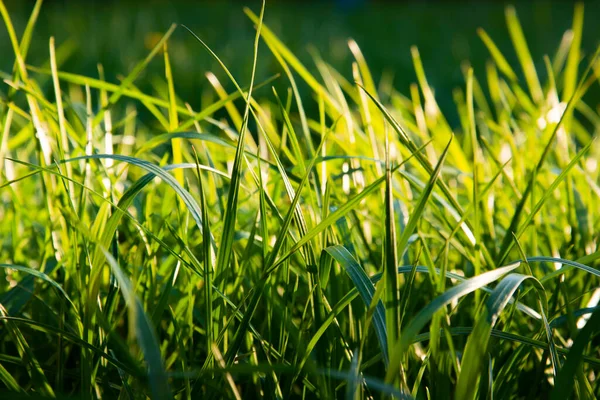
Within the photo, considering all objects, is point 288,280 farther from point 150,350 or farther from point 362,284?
point 150,350

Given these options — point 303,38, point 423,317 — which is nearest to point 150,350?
point 423,317

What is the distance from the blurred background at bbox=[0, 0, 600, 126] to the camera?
117 inches

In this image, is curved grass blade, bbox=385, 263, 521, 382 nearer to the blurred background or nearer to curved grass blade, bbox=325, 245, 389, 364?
curved grass blade, bbox=325, 245, 389, 364

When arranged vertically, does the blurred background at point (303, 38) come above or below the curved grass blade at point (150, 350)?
above

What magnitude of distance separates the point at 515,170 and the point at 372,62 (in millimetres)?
2752

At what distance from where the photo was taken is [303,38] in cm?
413

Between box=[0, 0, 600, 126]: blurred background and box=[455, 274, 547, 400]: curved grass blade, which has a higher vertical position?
box=[0, 0, 600, 126]: blurred background

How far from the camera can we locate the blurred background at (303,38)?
117 inches

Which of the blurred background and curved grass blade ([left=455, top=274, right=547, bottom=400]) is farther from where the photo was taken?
the blurred background

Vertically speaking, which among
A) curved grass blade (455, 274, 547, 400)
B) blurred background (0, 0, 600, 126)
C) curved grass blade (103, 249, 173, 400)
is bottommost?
curved grass blade (455, 274, 547, 400)

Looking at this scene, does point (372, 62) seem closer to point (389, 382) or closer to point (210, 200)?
point (210, 200)

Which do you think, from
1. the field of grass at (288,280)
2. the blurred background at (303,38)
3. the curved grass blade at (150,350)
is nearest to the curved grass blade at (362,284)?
the field of grass at (288,280)

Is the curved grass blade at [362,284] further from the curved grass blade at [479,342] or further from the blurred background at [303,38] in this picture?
the blurred background at [303,38]

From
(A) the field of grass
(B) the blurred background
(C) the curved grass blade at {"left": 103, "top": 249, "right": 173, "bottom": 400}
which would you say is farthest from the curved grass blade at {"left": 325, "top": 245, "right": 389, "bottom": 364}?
(B) the blurred background
